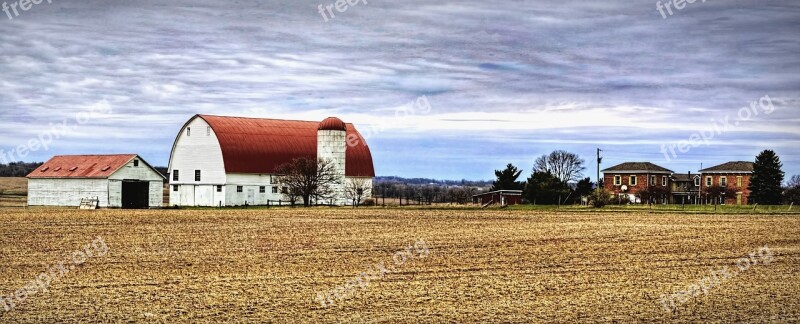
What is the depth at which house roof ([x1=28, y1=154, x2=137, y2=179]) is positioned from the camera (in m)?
72.9

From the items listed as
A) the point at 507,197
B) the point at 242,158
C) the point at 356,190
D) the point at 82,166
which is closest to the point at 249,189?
the point at 242,158

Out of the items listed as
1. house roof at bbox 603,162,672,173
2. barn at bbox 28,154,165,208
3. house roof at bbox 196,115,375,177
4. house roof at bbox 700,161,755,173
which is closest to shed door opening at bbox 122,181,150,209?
barn at bbox 28,154,165,208

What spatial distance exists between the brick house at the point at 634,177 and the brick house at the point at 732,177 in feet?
16.2

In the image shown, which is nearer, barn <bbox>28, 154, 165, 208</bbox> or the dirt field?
the dirt field

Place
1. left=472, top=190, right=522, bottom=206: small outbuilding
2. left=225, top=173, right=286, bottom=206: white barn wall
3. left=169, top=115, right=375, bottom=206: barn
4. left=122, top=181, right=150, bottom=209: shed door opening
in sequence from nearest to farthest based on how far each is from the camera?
left=122, top=181, right=150, bottom=209: shed door opening → left=225, top=173, right=286, bottom=206: white barn wall → left=169, top=115, right=375, bottom=206: barn → left=472, top=190, right=522, bottom=206: small outbuilding

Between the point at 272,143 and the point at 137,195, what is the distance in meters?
12.7

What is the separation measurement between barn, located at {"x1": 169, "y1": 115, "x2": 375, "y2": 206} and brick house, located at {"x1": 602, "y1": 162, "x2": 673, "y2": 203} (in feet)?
128

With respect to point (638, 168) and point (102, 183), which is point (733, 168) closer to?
point (638, 168)

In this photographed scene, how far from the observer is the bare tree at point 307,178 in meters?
75.6

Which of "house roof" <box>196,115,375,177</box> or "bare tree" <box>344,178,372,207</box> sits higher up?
"house roof" <box>196,115,375,177</box>

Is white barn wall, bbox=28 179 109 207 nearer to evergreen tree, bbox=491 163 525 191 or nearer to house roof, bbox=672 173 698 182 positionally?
evergreen tree, bbox=491 163 525 191

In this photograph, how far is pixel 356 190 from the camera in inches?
3231

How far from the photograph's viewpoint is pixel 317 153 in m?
82.4

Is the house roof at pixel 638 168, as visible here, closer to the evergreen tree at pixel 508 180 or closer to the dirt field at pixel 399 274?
the evergreen tree at pixel 508 180
